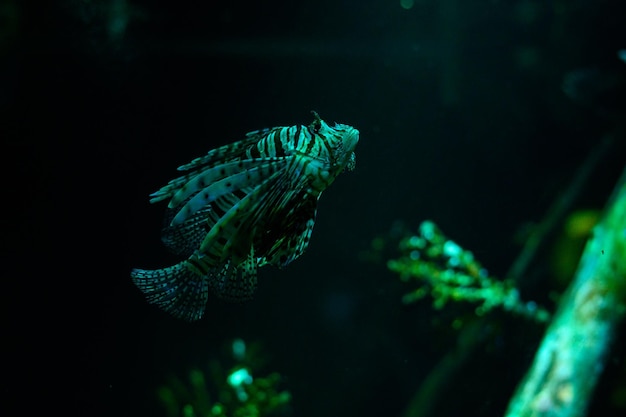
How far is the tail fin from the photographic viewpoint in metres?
1.90

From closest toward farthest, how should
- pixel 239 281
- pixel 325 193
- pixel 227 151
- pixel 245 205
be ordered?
1. pixel 245 205
2. pixel 227 151
3. pixel 239 281
4. pixel 325 193

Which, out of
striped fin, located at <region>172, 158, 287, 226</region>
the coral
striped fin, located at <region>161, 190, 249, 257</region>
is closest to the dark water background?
the coral

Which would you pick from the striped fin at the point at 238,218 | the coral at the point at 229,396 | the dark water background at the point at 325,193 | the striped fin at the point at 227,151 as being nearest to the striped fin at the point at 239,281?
the striped fin at the point at 238,218

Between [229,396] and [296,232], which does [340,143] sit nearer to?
[296,232]

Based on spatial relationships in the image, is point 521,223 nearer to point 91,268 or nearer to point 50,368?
point 91,268

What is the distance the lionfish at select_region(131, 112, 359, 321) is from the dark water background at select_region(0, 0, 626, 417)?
158 cm

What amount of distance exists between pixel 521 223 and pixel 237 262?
4.31 metres

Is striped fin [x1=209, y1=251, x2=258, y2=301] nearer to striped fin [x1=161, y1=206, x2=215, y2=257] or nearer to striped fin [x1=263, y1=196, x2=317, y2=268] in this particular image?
striped fin [x1=263, y1=196, x2=317, y2=268]

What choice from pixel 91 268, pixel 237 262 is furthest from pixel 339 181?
pixel 237 262

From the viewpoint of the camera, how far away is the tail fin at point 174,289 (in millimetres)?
1900

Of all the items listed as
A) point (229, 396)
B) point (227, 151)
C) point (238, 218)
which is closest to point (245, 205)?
point (238, 218)

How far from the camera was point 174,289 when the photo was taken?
1.91 meters

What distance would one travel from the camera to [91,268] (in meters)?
3.56

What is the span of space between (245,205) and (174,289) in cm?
55
